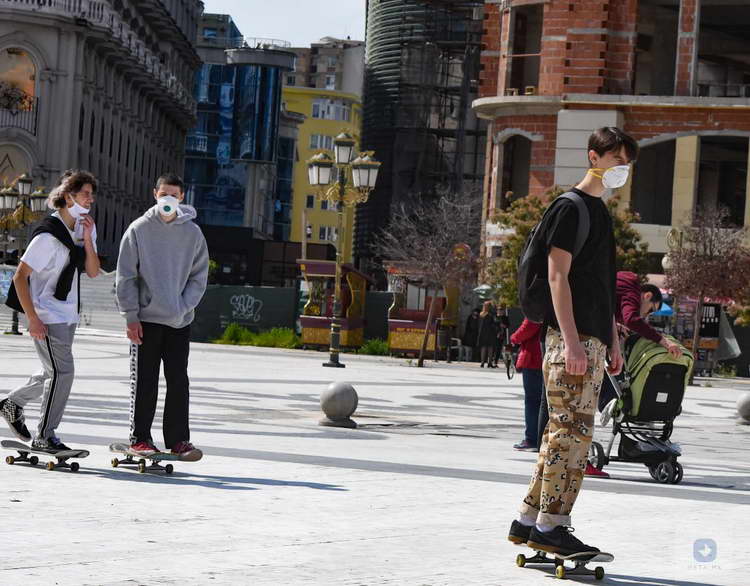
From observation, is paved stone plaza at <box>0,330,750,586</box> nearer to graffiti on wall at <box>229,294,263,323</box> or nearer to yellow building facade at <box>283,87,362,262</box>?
graffiti on wall at <box>229,294,263,323</box>

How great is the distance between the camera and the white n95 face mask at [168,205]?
9.31 metres

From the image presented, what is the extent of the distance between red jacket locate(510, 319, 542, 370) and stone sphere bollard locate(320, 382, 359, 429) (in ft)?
9.48

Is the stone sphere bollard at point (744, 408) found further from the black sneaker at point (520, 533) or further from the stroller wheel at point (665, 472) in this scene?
the black sneaker at point (520, 533)

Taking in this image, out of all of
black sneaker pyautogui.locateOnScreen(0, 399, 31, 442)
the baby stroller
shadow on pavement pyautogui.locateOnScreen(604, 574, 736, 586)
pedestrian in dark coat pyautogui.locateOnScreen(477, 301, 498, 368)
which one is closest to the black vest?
black sneaker pyautogui.locateOnScreen(0, 399, 31, 442)

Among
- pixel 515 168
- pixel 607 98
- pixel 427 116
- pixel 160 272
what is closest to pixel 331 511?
pixel 160 272

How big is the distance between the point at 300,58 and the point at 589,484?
13679 cm

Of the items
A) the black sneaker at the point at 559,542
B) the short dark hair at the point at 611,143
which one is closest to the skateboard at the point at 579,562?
the black sneaker at the point at 559,542

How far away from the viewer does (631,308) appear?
10656 millimetres

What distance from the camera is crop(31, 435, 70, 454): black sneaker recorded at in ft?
30.1

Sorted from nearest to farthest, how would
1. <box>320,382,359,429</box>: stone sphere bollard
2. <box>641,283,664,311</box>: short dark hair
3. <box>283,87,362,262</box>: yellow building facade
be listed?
<box>641,283,664,311</box>: short dark hair
<box>320,382,359,429</box>: stone sphere bollard
<box>283,87,362,262</box>: yellow building facade

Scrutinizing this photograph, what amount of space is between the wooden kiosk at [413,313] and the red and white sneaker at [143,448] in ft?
103

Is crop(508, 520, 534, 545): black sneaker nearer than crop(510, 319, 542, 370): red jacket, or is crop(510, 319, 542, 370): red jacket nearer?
crop(508, 520, 534, 545): black sneaker

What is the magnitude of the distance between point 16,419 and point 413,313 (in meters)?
33.3

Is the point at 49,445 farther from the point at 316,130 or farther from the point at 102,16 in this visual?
the point at 316,130
